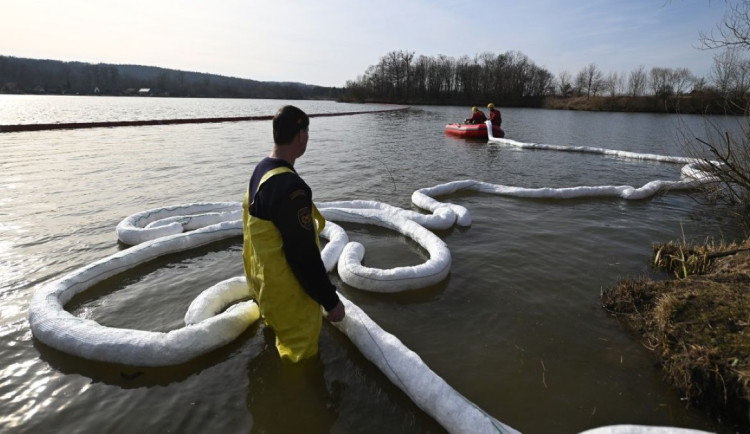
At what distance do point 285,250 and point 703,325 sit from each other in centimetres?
407

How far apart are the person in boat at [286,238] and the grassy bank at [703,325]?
321 cm

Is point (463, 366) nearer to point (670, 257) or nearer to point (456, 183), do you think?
point (670, 257)

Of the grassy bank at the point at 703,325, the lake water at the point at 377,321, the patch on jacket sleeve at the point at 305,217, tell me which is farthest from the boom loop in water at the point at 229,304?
the patch on jacket sleeve at the point at 305,217

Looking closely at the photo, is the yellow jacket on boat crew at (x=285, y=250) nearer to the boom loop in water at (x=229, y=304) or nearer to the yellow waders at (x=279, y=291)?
the yellow waders at (x=279, y=291)

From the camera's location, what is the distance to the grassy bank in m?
3.25

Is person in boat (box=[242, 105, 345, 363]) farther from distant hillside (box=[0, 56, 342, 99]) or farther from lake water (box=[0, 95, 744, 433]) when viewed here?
distant hillside (box=[0, 56, 342, 99])

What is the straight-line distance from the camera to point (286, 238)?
2.91 meters

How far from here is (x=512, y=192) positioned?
35.5 feet

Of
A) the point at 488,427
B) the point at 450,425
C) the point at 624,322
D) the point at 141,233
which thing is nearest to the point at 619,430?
the point at 488,427

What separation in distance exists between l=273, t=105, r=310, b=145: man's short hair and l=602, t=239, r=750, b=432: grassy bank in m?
3.99

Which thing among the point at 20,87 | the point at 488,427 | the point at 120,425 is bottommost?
the point at 120,425

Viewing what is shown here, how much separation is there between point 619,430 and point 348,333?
2.41m

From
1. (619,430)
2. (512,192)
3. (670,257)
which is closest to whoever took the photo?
(619,430)

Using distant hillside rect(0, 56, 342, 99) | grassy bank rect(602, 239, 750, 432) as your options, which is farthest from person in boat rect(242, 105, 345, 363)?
distant hillside rect(0, 56, 342, 99)
